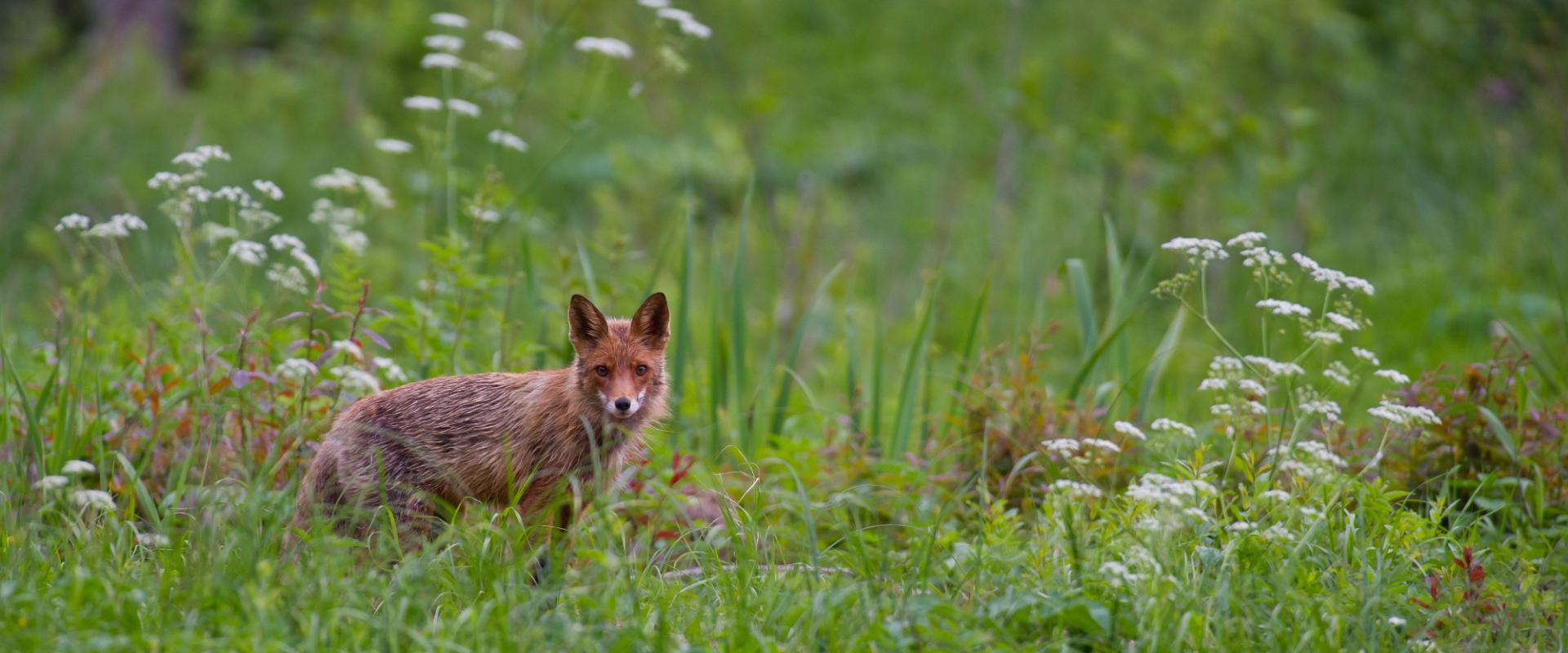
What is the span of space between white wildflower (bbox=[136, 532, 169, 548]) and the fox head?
128 cm

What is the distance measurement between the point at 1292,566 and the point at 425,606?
2.44 m

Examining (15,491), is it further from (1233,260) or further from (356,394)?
(1233,260)

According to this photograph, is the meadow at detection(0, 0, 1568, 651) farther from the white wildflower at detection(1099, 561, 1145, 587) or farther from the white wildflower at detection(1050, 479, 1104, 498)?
the white wildflower at detection(1050, 479, 1104, 498)

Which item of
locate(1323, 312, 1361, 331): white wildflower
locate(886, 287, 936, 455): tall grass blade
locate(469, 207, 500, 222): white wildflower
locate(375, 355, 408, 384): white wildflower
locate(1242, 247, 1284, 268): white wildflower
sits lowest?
locate(886, 287, 936, 455): tall grass blade

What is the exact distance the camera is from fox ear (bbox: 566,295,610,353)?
13.9 ft

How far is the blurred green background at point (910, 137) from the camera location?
9023 mm

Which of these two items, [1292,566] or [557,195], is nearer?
[1292,566]

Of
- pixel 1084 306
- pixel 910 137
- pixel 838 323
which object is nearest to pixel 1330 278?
pixel 1084 306

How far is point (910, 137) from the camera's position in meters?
13.3

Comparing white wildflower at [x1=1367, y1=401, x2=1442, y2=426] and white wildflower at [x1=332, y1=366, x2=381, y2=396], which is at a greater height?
white wildflower at [x1=332, y1=366, x2=381, y2=396]

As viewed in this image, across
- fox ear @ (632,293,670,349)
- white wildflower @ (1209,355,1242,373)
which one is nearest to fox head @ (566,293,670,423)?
fox ear @ (632,293,670,349)

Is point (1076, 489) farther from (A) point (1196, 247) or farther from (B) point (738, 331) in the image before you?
(B) point (738, 331)

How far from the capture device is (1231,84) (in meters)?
11.9

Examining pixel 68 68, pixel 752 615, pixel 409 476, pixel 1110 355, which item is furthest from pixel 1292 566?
pixel 68 68
